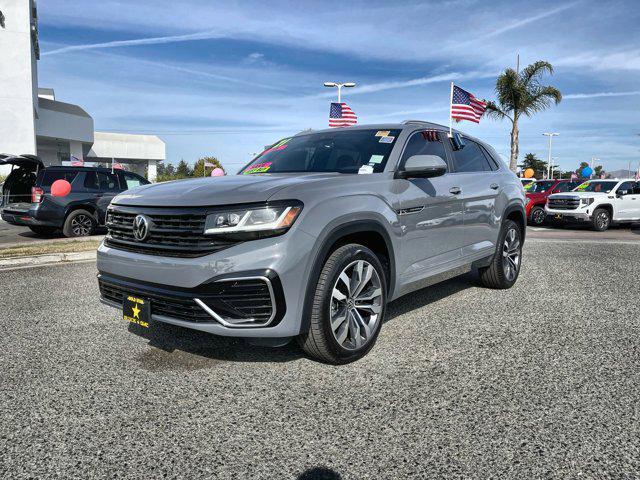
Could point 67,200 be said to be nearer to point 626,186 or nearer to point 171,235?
point 171,235

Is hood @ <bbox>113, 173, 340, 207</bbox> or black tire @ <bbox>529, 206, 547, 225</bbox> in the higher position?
hood @ <bbox>113, 173, 340, 207</bbox>

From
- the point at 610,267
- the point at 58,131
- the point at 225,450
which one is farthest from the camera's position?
the point at 58,131

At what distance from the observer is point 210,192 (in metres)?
3.22

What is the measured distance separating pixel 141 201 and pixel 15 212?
9457 millimetres

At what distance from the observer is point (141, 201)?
3.44 m

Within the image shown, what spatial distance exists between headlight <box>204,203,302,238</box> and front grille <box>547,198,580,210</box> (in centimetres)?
1512

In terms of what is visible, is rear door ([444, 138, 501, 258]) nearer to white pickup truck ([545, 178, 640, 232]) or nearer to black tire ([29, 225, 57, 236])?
black tire ([29, 225, 57, 236])

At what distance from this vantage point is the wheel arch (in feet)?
10.3

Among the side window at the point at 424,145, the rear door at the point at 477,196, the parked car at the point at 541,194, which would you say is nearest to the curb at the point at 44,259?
the side window at the point at 424,145

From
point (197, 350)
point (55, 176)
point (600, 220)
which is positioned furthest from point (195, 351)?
point (600, 220)

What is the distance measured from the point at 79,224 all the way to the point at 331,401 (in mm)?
10168

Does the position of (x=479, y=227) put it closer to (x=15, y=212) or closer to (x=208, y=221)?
(x=208, y=221)

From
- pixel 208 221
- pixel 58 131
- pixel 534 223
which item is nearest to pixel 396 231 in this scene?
pixel 208 221

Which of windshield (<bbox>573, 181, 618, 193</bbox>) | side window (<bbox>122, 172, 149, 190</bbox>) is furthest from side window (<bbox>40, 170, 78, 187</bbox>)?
windshield (<bbox>573, 181, 618, 193</bbox>)
